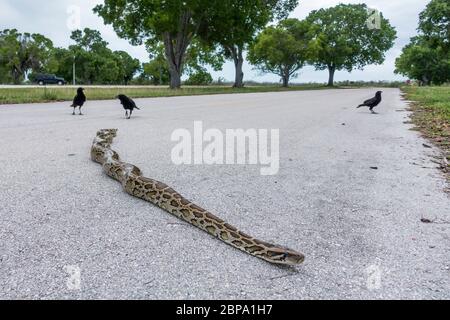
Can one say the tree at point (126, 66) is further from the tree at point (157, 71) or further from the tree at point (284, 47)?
the tree at point (284, 47)

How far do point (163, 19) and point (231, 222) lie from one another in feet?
111

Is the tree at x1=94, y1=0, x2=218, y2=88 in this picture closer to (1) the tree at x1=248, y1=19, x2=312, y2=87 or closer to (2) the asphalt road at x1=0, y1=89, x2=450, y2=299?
(1) the tree at x1=248, y1=19, x2=312, y2=87

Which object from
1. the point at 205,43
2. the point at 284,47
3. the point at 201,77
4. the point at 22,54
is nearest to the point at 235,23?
the point at 205,43

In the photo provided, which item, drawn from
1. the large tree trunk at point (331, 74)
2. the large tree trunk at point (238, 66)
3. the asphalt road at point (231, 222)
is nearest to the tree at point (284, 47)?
the large tree trunk at point (238, 66)

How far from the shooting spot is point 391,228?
3.44 metres

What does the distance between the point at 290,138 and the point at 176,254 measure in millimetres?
5754

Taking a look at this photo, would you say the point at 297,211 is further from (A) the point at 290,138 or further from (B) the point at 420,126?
(B) the point at 420,126

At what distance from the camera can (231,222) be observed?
138 inches

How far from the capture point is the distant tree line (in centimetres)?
3716

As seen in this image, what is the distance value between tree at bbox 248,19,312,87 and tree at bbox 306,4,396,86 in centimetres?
863

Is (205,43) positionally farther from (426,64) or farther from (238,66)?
(426,64)

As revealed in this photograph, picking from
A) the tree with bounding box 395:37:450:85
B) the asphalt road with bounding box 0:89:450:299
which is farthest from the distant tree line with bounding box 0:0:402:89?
the asphalt road with bounding box 0:89:450:299

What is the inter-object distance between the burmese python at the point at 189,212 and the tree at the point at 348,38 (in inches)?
2823
